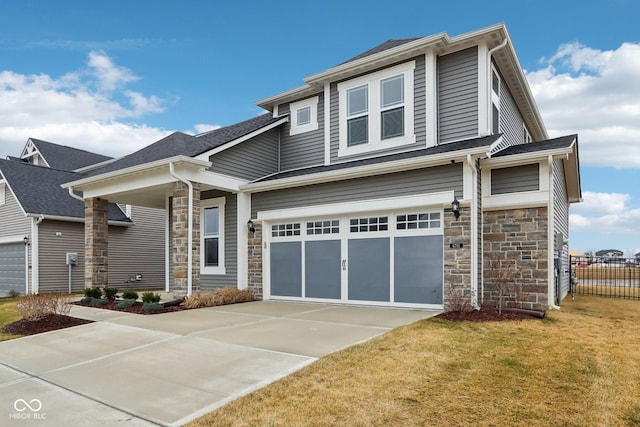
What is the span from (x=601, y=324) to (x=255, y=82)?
15500 millimetres

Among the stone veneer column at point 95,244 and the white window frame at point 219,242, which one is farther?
the stone veneer column at point 95,244

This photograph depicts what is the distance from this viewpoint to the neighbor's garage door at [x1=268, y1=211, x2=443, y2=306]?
877 cm

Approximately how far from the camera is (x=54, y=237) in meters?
16.1

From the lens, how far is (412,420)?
11.2 feet

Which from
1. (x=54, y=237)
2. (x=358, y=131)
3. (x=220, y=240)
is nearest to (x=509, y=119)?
(x=358, y=131)

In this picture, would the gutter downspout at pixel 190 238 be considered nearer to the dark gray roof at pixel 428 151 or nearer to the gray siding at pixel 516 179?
the dark gray roof at pixel 428 151

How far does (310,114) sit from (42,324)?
8.59 meters

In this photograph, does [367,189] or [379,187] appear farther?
[367,189]

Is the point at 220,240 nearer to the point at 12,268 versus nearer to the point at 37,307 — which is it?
the point at 37,307

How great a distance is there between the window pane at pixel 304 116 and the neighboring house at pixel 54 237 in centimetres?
1004

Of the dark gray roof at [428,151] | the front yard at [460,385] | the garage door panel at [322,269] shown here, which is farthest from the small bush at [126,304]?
the front yard at [460,385]

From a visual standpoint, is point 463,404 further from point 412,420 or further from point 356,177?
point 356,177

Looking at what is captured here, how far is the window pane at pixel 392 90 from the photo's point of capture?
34.4 ft

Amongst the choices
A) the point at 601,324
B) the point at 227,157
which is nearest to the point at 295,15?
the point at 227,157
